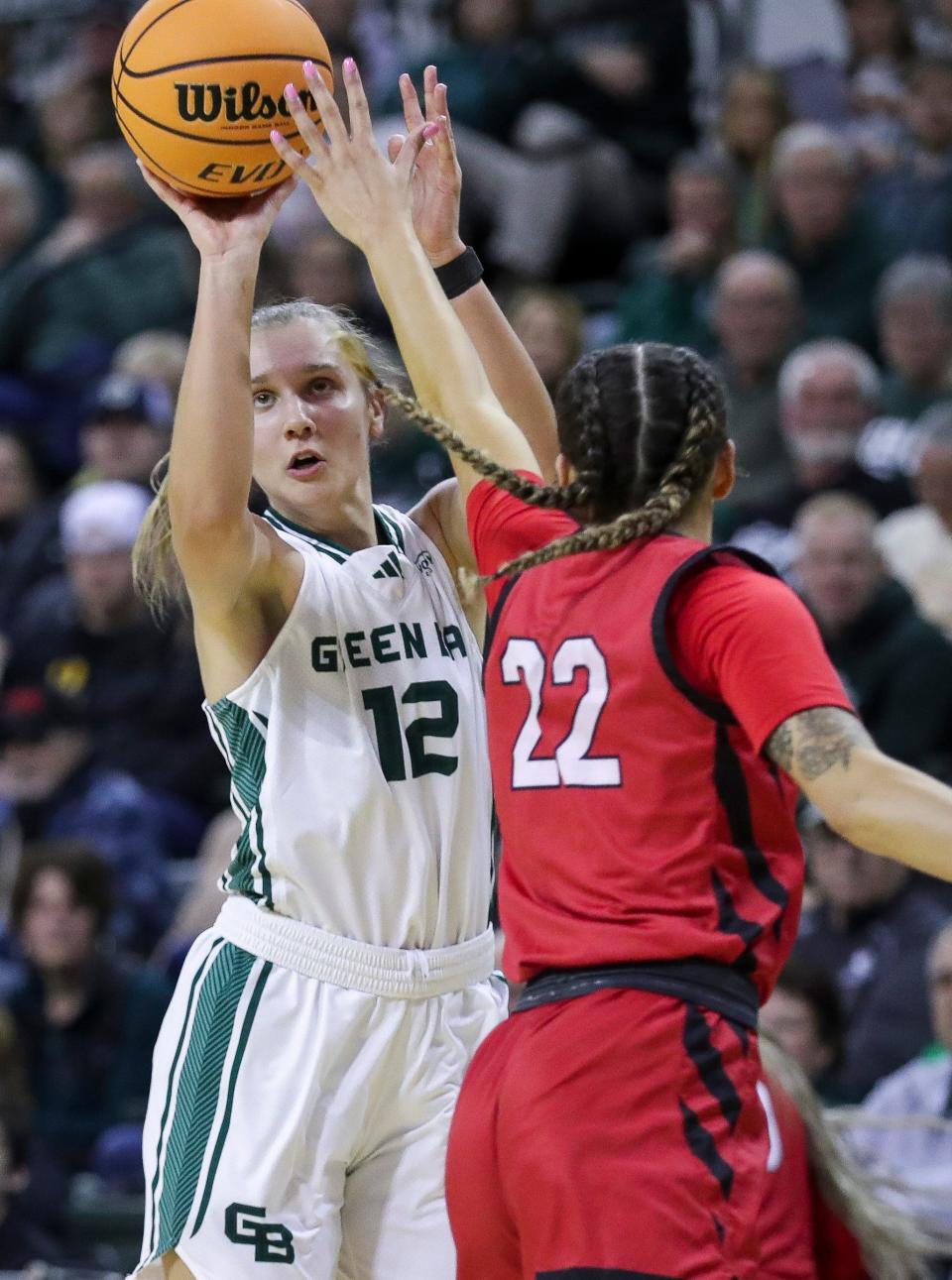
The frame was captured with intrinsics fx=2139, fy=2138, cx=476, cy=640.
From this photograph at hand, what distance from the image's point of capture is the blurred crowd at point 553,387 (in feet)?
20.6

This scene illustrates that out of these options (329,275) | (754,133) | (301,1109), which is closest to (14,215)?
(329,275)

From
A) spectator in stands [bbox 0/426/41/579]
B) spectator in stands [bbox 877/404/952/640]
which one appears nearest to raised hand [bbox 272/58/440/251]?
spectator in stands [bbox 877/404/952/640]

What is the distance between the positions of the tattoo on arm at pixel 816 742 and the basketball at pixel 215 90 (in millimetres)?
1357

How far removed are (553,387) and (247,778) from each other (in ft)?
16.3

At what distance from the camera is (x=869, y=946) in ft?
20.7

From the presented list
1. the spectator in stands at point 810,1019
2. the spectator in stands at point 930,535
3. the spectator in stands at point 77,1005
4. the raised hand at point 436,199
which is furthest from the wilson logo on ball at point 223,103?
the spectator in stands at point 930,535

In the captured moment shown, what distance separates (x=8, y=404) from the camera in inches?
384

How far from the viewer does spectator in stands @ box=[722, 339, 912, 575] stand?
7.83 meters

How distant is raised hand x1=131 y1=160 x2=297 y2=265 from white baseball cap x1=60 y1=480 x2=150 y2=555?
15.2 ft

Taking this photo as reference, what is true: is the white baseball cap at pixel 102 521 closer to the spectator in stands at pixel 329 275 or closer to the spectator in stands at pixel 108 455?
the spectator in stands at pixel 108 455

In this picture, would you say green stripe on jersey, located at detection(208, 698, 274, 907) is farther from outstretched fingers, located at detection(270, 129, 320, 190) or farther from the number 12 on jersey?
outstretched fingers, located at detection(270, 129, 320, 190)

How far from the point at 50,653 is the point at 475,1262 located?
17.9 ft

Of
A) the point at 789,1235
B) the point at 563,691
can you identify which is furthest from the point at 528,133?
the point at 563,691

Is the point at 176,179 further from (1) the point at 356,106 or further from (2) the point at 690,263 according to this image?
(2) the point at 690,263
